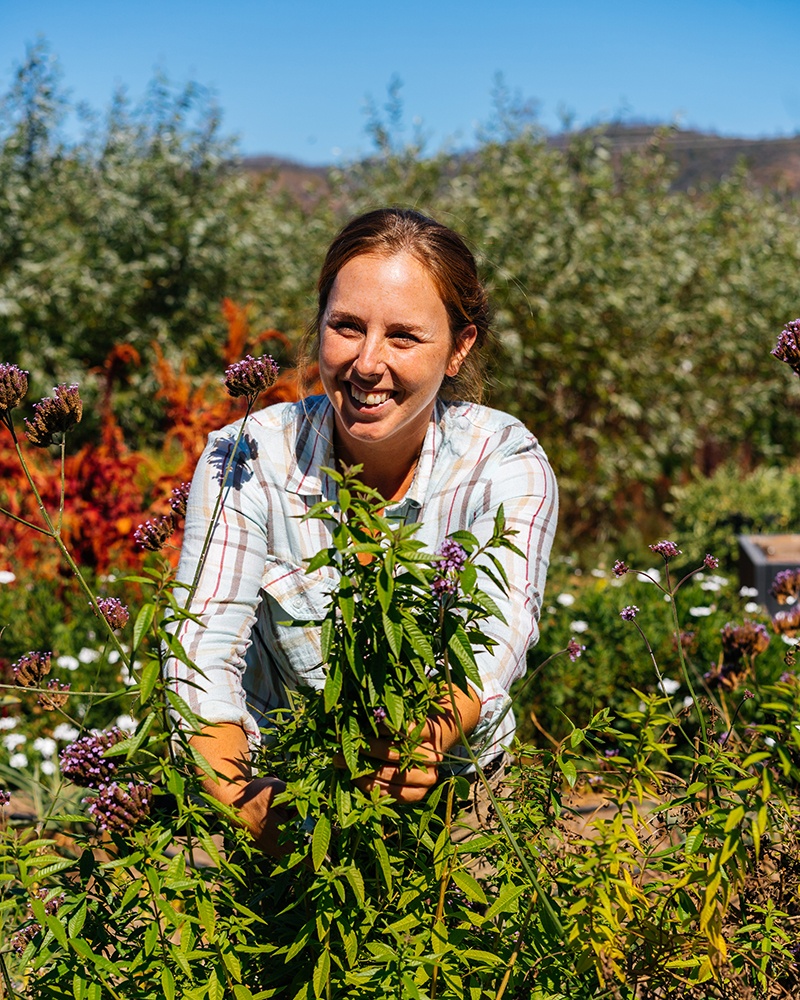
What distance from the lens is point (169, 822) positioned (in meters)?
1.21

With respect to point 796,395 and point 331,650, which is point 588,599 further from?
point 796,395

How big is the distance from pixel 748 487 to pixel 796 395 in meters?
2.65

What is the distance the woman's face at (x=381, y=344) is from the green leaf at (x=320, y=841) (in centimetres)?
97

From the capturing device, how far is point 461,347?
87.6 inches

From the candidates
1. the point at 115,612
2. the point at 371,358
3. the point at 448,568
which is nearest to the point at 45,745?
the point at 115,612

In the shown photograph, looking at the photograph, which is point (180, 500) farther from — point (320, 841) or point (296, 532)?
point (320, 841)

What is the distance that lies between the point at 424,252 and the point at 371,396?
12.6 inches

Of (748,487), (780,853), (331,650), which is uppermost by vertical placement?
(331,650)

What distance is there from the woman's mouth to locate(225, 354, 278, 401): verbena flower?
36cm

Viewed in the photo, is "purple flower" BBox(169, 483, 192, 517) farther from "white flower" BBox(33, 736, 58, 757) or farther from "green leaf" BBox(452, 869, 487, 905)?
"white flower" BBox(33, 736, 58, 757)

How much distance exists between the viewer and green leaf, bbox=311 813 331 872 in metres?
1.10

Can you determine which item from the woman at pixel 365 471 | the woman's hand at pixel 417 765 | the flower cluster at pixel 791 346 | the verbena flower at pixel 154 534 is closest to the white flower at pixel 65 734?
the woman at pixel 365 471

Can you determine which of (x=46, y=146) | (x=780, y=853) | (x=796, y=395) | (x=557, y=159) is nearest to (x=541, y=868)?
(x=780, y=853)

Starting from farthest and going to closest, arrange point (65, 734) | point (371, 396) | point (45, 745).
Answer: point (65, 734) < point (45, 745) < point (371, 396)
